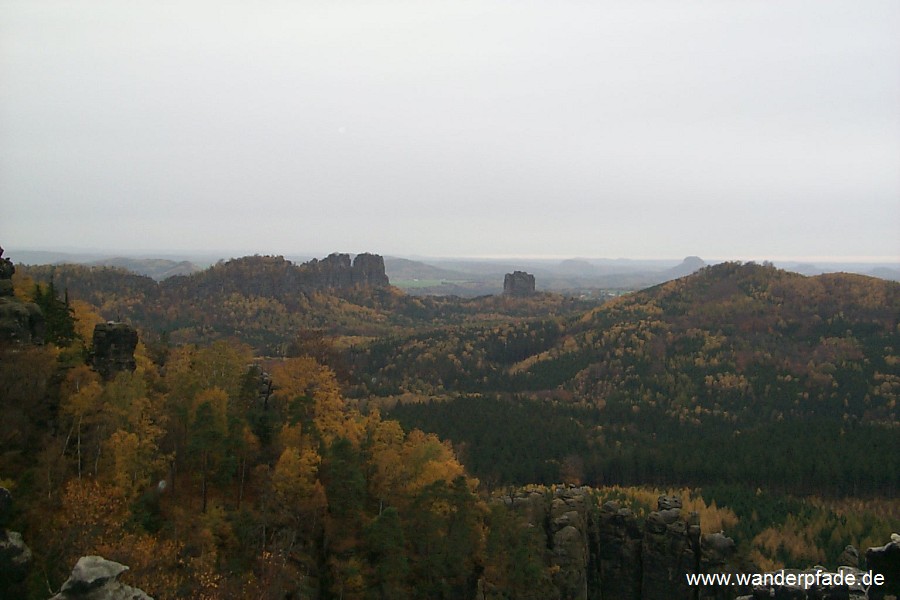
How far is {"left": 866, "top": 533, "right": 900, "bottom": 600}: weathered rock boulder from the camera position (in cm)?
2211

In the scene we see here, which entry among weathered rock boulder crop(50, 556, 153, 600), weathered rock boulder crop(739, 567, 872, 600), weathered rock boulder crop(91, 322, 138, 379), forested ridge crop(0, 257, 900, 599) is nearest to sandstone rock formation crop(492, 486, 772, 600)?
forested ridge crop(0, 257, 900, 599)

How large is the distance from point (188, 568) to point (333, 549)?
36.0 feet

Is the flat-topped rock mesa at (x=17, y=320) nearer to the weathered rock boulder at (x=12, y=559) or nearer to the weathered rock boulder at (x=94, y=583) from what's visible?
the weathered rock boulder at (x=12, y=559)

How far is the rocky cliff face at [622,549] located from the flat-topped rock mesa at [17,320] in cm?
4239

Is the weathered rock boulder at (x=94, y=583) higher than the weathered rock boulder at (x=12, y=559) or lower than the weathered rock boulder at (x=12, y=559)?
higher

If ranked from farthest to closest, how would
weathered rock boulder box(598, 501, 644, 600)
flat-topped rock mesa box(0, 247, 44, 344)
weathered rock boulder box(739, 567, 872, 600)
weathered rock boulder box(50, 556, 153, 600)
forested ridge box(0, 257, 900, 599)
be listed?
weathered rock boulder box(598, 501, 644, 600)
flat-topped rock mesa box(0, 247, 44, 344)
forested ridge box(0, 257, 900, 599)
weathered rock boulder box(739, 567, 872, 600)
weathered rock boulder box(50, 556, 153, 600)

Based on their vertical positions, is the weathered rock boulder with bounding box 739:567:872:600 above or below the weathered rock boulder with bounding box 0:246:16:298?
below

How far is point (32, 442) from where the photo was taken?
34281 millimetres

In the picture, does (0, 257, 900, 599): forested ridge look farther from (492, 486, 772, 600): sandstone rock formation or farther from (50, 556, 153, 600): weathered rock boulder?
(50, 556, 153, 600): weathered rock boulder

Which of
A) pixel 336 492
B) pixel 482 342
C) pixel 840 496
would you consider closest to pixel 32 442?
pixel 336 492

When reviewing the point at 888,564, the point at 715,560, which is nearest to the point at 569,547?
the point at 715,560

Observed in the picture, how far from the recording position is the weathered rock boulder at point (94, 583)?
60.2ft

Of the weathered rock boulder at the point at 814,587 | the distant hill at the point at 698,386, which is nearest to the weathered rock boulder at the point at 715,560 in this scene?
the weathered rock boulder at the point at 814,587

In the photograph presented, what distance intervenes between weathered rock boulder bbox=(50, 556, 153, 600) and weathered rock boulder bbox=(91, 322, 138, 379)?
26.4 m
